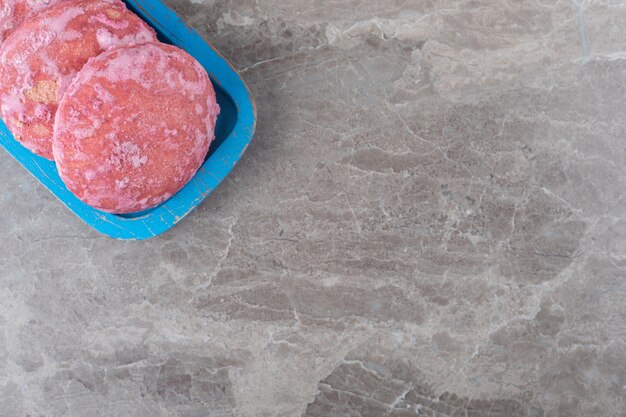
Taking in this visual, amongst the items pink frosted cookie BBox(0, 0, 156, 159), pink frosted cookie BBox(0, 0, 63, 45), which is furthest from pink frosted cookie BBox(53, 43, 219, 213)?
pink frosted cookie BBox(0, 0, 63, 45)

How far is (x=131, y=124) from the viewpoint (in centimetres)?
90

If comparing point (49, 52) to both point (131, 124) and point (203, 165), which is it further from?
point (203, 165)

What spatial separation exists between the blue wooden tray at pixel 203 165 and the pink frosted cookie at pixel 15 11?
182mm

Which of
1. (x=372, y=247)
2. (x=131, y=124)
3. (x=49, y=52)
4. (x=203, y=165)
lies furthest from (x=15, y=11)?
(x=372, y=247)

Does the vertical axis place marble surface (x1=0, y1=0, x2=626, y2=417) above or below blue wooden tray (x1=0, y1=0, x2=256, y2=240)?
below

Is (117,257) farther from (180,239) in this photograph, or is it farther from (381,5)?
(381,5)

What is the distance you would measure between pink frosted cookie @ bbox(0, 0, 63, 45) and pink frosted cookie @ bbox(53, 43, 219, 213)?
0.20 metres

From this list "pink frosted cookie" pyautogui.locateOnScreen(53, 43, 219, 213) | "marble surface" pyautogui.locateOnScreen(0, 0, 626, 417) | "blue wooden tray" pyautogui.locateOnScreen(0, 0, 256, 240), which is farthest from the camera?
"marble surface" pyautogui.locateOnScreen(0, 0, 626, 417)

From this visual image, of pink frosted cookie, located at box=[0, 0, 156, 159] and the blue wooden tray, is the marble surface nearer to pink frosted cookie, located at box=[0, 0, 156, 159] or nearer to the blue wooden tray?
the blue wooden tray

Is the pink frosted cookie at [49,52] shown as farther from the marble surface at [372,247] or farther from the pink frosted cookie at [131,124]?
the marble surface at [372,247]

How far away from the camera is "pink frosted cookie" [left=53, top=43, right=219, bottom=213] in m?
0.89

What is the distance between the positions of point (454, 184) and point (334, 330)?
1.54ft

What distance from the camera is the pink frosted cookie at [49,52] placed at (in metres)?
0.91

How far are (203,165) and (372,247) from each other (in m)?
0.46
